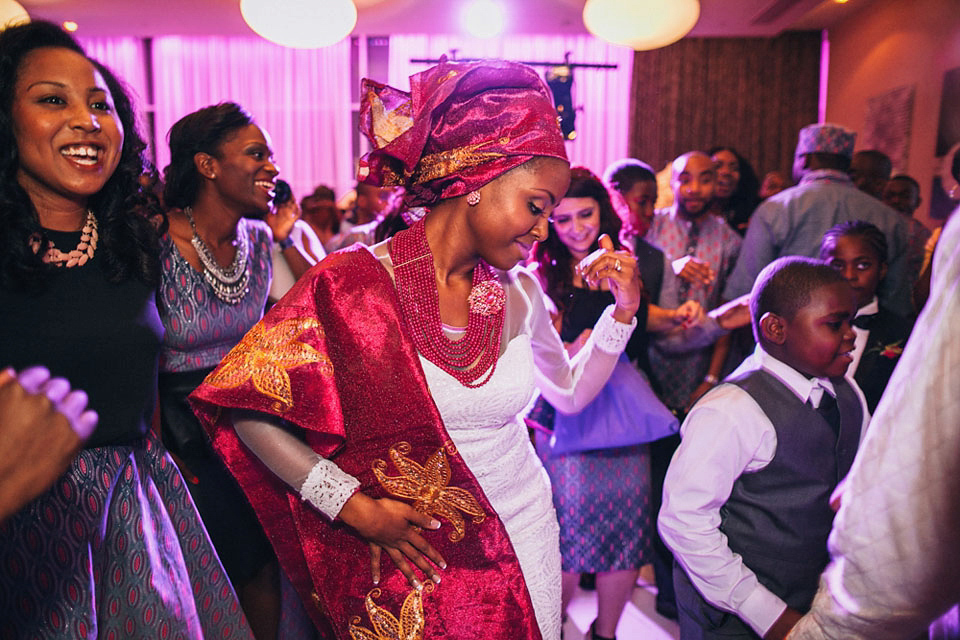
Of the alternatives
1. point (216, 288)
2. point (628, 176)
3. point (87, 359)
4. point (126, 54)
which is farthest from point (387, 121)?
point (126, 54)

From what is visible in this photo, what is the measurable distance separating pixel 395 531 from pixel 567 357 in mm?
727

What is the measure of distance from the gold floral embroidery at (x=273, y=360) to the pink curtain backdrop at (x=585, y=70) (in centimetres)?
661

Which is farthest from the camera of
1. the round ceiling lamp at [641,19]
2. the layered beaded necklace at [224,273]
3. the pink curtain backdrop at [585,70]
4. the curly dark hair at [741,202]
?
the pink curtain backdrop at [585,70]

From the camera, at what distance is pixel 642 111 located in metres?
7.42

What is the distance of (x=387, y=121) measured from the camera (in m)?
1.36

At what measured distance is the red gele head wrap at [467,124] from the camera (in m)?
1.27

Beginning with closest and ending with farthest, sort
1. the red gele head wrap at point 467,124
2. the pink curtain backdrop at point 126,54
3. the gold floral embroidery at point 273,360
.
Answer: the gold floral embroidery at point 273,360, the red gele head wrap at point 467,124, the pink curtain backdrop at point 126,54

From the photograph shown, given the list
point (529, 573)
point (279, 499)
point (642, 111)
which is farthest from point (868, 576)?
point (642, 111)

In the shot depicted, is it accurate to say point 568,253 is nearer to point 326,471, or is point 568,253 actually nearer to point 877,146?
point 326,471

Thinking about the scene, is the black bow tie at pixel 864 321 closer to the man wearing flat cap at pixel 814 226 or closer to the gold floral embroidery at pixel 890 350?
the gold floral embroidery at pixel 890 350

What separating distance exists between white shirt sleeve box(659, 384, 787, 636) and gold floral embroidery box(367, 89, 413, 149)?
97 centimetres

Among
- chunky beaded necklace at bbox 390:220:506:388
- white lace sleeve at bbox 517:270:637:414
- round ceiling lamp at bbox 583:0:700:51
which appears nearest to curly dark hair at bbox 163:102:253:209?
chunky beaded necklace at bbox 390:220:506:388

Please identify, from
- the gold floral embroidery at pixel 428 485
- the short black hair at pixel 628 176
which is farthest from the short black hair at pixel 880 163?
the gold floral embroidery at pixel 428 485

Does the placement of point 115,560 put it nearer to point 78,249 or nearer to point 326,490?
point 326,490
